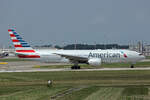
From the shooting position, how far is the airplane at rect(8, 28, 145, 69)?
2264 inches

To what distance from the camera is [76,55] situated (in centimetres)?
5931

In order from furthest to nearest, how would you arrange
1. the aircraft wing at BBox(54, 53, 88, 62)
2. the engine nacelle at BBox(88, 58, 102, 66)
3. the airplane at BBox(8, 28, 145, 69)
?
the airplane at BBox(8, 28, 145, 69)
the aircraft wing at BBox(54, 53, 88, 62)
the engine nacelle at BBox(88, 58, 102, 66)

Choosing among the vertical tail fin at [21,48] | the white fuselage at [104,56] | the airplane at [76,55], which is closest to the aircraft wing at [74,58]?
the airplane at [76,55]

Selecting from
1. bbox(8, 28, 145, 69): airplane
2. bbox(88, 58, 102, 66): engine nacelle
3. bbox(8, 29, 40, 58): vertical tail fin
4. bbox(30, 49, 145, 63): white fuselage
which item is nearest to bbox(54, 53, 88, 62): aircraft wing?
bbox(8, 28, 145, 69): airplane

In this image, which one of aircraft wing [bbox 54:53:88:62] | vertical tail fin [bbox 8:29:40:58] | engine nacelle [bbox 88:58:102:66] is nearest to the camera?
engine nacelle [bbox 88:58:102:66]

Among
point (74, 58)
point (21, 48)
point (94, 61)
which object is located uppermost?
point (21, 48)

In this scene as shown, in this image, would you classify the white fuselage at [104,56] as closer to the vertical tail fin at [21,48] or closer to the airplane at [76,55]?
the airplane at [76,55]

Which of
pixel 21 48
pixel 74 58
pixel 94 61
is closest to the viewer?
pixel 94 61

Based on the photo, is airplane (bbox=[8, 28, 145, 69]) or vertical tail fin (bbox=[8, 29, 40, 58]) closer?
airplane (bbox=[8, 28, 145, 69])

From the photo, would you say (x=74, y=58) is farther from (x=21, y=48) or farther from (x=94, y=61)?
(x=21, y=48)

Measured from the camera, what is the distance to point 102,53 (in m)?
57.9

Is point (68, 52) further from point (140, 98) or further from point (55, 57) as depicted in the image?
point (140, 98)

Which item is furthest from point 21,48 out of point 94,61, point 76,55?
point 94,61

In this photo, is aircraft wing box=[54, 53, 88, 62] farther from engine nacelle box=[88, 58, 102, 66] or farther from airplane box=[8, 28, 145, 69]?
engine nacelle box=[88, 58, 102, 66]
